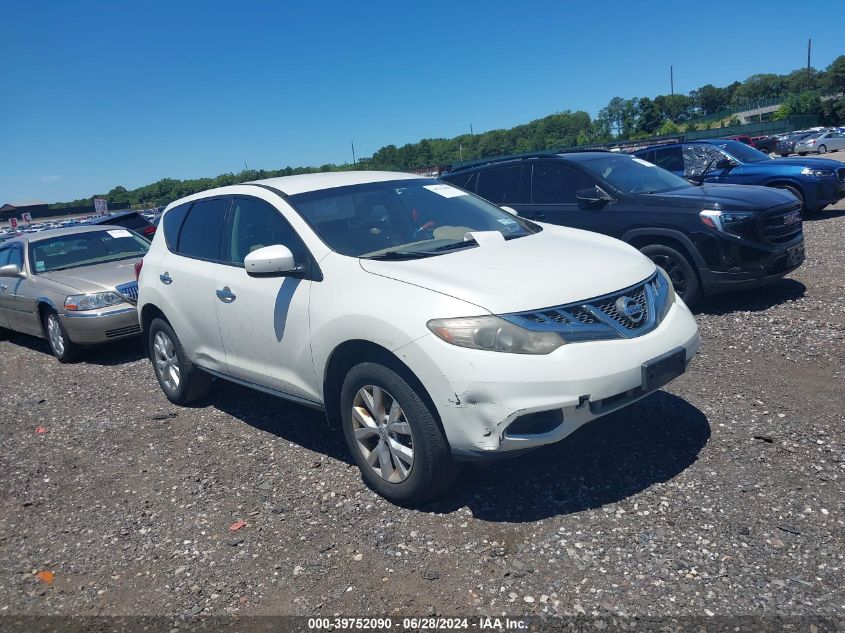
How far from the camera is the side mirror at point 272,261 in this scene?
3.92m

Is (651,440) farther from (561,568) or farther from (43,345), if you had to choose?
(43,345)

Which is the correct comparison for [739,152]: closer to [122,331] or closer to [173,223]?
[173,223]

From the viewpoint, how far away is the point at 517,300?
3287mm

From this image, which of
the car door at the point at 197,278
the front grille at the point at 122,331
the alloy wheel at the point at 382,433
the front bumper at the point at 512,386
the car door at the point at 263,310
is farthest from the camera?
the front grille at the point at 122,331

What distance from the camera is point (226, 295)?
182 inches

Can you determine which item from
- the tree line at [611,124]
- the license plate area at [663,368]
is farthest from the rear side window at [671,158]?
the tree line at [611,124]

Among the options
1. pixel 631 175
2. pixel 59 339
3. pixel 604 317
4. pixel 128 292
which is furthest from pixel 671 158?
pixel 59 339

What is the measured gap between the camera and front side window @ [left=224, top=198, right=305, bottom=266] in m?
4.32

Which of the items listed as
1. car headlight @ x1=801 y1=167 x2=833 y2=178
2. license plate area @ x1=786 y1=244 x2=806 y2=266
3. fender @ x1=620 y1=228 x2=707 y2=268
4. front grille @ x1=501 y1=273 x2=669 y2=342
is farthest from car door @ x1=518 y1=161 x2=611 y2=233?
car headlight @ x1=801 y1=167 x2=833 y2=178

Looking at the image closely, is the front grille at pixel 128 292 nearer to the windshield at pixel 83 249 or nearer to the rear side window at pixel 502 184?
the windshield at pixel 83 249

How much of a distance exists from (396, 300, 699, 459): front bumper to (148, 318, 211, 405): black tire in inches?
108

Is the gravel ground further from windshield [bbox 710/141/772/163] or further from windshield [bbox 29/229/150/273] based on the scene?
windshield [bbox 710/141/772/163]

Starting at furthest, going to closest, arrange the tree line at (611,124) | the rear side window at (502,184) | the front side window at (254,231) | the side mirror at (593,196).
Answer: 1. the tree line at (611,124)
2. the rear side window at (502,184)
3. the side mirror at (593,196)
4. the front side window at (254,231)

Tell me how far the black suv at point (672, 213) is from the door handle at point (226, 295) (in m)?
4.20
